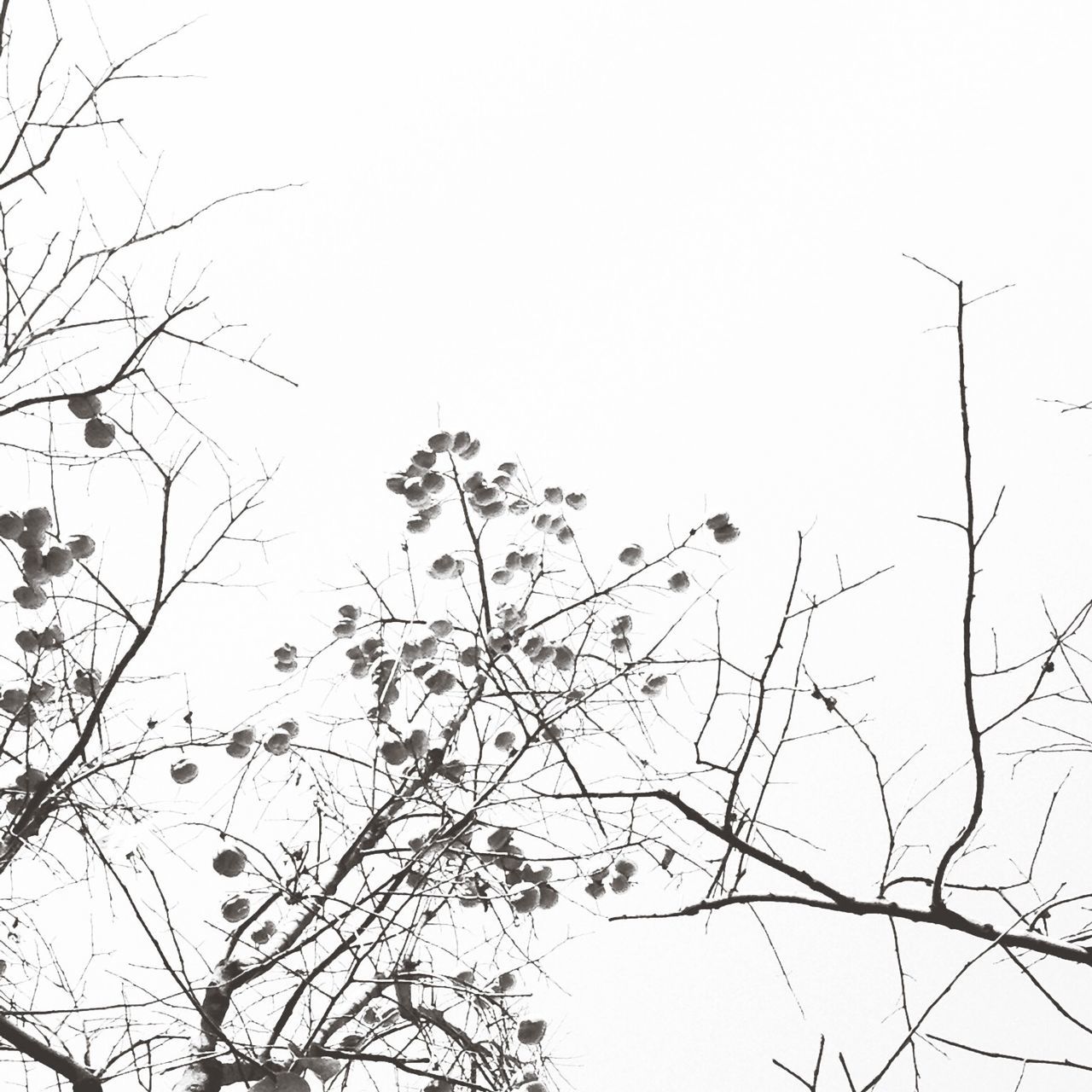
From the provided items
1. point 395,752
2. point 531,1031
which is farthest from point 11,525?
point 531,1031

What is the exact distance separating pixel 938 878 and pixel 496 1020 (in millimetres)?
1265

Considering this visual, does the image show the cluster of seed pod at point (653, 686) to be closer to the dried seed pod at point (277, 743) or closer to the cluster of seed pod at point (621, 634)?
the cluster of seed pod at point (621, 634)

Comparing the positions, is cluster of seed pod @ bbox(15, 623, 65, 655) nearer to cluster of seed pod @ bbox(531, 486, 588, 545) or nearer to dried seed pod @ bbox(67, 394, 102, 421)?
dried seed pod @ bbox(67, 394, 102, 421)

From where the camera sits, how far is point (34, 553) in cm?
271

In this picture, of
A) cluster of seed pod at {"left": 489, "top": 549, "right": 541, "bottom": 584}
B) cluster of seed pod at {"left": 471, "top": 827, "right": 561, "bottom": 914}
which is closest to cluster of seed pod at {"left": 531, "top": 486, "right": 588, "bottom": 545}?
cluster of seed pod at {"left": 489, "top": 549, "right": 541, "bottom": 584}

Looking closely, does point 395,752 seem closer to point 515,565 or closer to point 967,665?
point 515,565

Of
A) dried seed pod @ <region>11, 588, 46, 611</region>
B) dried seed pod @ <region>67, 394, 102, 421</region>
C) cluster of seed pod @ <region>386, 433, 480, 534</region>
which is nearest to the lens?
dried seed pod @ <region>67, 394, 102, 421</region>

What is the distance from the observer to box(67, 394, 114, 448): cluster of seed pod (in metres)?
2.62

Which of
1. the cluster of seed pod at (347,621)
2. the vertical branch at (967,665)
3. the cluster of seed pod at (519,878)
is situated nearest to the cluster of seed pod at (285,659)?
the cluster of seed pod at (347,621)

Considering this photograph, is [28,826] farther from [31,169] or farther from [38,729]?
[31,169]

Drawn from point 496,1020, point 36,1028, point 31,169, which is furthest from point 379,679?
point 31,169

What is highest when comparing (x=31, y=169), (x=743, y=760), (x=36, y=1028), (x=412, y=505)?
(x=412, y=505)

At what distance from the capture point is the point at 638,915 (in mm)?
2152

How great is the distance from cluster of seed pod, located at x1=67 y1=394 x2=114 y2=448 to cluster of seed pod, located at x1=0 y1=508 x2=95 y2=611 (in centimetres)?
22
